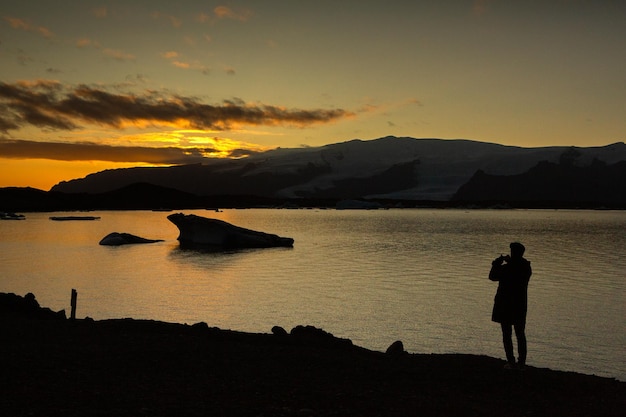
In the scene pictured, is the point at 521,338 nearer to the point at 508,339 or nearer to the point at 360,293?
the point at 508,339

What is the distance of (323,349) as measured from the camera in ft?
49.1

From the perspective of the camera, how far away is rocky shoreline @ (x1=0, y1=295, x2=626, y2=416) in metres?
9.85

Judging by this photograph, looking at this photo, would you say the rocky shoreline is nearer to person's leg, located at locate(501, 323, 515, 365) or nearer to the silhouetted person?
person's leg, located at locate(501, 323, 515, 365)

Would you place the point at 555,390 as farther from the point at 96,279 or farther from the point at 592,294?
the point at 96,279

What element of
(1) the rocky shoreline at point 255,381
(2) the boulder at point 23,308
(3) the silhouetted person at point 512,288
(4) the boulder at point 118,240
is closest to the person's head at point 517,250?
(3) the silhouetted person at point 512,288

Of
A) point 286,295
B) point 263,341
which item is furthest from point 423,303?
point 263,341

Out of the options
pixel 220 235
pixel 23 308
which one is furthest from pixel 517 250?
pixel 220 235

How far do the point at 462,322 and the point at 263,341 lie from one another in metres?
12.4

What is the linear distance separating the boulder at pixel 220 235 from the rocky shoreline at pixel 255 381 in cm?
4943

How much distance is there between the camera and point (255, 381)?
37.8 feet

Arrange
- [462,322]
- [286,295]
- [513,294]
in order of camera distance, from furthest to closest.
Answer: [286,295] < [462,322] < [513,294]

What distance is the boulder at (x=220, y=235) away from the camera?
214 ft

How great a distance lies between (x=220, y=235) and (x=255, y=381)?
180ft

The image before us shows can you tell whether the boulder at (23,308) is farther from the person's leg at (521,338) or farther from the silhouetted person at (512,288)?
the person's leg at (521,338)
